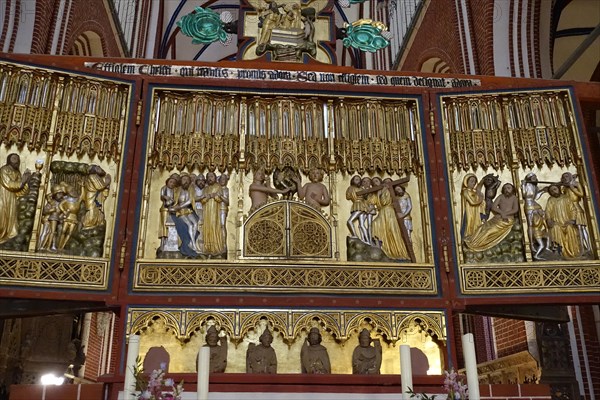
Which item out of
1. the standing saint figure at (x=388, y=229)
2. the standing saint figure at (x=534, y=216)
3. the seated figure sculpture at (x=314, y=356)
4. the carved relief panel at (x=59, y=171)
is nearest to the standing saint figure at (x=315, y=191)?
the standing saint figure at (x=388, y=229)

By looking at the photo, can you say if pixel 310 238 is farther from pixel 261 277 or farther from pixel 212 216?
pixel 212 216

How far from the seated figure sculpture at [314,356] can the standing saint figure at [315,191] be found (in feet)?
4.54

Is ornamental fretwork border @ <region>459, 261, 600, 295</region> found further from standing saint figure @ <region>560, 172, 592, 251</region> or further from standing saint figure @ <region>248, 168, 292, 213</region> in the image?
standing saint figure @ <region>248, 168, 292, 213</region>

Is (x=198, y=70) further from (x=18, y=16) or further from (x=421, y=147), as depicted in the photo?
(x=18, y=16)

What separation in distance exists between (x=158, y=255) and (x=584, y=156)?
183 inches

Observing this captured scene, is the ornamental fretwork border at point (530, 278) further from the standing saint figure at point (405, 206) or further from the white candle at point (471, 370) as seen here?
the white candle at point (471, 370)

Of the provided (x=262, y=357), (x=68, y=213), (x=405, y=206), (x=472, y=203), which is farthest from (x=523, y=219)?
(x=68, y=213)

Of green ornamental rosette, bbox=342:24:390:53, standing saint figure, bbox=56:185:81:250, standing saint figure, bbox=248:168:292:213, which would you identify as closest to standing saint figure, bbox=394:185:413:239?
standing saint figure, bbox=248:168:292:213

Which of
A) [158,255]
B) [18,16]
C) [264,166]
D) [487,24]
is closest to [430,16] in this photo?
[487,24]

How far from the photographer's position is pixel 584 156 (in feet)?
23.2

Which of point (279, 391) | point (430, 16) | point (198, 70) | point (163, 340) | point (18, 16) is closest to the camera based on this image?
point (279, 391)

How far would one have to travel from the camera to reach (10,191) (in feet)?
21.0

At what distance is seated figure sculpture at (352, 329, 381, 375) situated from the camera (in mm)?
6203

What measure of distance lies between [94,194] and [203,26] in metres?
3.25
